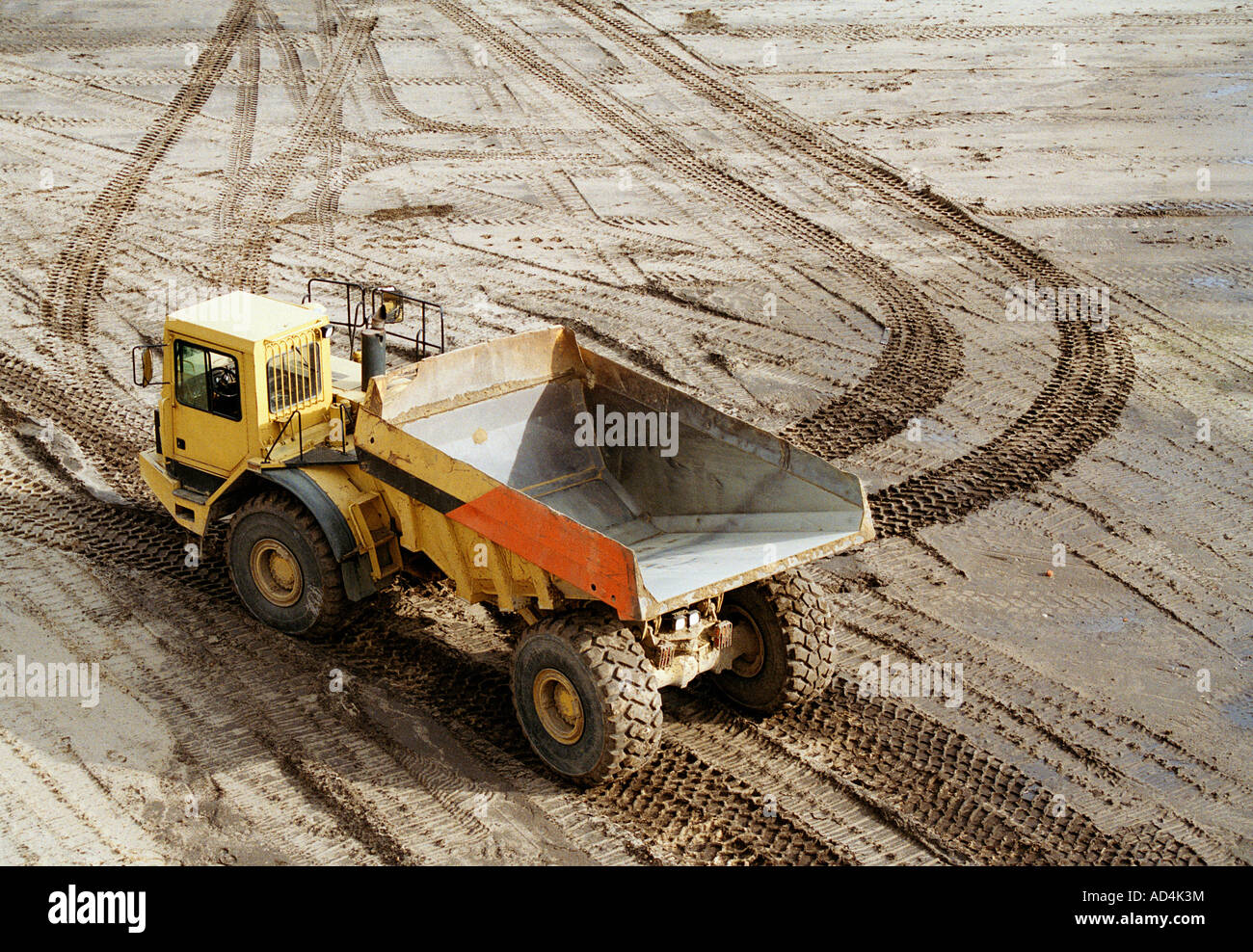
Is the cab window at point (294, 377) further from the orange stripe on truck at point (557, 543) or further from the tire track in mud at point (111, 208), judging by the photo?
the tire track in mud at point (111, 208)

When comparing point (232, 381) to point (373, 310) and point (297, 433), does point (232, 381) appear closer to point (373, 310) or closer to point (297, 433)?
point (297, 433)

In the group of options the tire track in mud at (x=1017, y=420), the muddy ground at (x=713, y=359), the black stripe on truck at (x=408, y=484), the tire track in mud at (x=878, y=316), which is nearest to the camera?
the muddy ground at (x=713, y=359)

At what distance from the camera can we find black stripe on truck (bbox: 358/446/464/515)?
7.60 m

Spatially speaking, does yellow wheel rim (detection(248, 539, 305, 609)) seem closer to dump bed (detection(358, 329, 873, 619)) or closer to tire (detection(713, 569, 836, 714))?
dump bed (detection(358, 329, 873, 619))

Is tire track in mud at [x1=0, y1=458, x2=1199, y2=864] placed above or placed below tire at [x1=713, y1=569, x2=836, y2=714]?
below

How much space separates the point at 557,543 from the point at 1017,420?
251 inches

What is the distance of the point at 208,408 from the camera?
864cm

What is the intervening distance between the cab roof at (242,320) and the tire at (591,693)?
258 centimetres

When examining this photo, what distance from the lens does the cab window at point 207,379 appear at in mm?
8479

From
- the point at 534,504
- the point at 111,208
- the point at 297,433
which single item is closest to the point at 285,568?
the point at 297,433

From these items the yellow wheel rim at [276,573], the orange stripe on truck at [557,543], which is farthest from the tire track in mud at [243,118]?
the orange stripe on truck at [557,543]

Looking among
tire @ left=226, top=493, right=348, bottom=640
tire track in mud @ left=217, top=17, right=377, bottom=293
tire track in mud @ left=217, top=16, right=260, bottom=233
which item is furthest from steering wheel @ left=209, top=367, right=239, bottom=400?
tire track in mud @ left=217, top=16, right=260, bottom=233

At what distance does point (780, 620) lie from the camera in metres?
7.73

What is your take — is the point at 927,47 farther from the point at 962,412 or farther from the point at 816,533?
the point at 816,533
